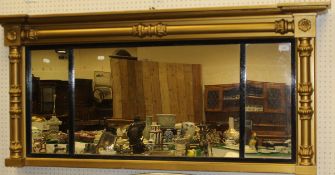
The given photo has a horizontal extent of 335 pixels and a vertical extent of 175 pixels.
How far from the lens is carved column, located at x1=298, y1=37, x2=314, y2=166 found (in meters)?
2.70

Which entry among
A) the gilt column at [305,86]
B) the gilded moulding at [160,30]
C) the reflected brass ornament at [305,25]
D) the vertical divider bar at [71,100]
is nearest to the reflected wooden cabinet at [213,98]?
the gilded moulding at [160,30]

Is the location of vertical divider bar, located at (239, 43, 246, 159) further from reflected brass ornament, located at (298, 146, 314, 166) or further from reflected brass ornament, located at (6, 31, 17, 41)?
reflected brass ornament, located at (6, 31, 17, 41)

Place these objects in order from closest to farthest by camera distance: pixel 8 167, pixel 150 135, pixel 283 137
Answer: pixel 283 137 → pixel 150 135 → pixel 8 167

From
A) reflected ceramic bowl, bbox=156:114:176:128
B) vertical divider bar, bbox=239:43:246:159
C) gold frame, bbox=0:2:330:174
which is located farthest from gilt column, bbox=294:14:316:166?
reflected ceramic bowl, bbox=156:114:176:128

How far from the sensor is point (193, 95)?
9.52ft

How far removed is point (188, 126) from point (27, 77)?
1.12 meters

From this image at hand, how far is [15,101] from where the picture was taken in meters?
3.07

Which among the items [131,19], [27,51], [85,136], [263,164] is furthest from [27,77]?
[263,164]

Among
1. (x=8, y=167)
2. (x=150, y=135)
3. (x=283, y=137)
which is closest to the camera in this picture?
(x=283, y=137)

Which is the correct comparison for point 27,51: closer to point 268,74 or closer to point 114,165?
point 114,165

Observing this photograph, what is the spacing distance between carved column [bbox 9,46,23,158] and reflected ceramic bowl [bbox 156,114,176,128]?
927mm

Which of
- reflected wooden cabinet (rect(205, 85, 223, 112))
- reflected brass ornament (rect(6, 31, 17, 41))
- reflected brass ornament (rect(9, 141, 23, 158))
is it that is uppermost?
reflected brass ornament (rect(6, 31, 17, 41))

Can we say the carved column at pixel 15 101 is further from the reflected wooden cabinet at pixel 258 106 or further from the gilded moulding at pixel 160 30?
the reflected wooden cabinet at pixel 258 106

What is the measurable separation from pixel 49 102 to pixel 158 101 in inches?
29.1
